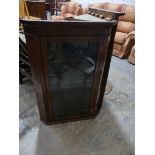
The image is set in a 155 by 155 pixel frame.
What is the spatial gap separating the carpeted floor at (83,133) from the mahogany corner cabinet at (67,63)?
0.11 meters

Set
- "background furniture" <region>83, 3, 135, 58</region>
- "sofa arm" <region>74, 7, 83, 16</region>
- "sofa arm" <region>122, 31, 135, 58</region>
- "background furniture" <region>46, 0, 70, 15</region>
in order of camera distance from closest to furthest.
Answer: "sofa arm" <region>122, 31, 135, 58</region> < "background furniture" <region>83, 3, 135, 58</region> < "sofa arm" <region>74, 7, 83, 16</region> < "background furniture" <region>46, 0, 70, 15</region>

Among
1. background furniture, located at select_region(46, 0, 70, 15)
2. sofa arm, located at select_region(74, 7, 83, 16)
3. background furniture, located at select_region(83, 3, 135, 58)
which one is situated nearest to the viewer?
background furniture, located at select_region(83, 3, 135, 58)

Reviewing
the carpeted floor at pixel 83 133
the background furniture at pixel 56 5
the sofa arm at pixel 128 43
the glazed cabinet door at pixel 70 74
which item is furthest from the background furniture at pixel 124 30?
the background furniture at pixel 56 5

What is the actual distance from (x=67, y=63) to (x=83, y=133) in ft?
2.30

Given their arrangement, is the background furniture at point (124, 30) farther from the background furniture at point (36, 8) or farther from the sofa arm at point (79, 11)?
the background furniture at point (36, 8)

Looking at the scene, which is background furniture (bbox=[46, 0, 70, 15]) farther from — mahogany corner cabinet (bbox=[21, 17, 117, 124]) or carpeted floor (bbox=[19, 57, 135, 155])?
mahogany corner cabinet (bbox=[21, 17, 117, 124])

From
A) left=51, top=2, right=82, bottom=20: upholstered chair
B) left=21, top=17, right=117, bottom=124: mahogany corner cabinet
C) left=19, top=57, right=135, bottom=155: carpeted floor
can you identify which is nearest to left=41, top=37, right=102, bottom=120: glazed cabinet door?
left=21, top=17, right=117, bottom=124: mahogany corner cabinet

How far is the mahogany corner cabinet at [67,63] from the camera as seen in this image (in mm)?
1115

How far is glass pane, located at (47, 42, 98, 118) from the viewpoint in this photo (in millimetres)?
1231

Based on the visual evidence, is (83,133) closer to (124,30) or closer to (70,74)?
(70,74)

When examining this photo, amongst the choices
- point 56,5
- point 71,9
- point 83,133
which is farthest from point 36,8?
point 56,5

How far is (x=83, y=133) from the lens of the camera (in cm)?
154
